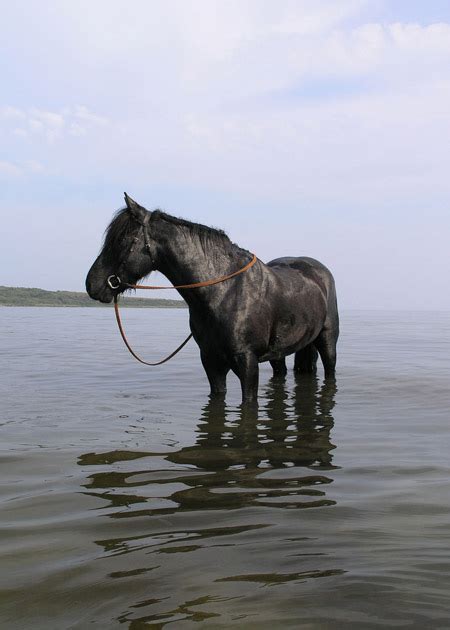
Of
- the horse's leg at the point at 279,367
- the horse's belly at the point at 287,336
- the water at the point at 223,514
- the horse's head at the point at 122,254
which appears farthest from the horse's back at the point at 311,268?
the horse's head at the point at 122,254

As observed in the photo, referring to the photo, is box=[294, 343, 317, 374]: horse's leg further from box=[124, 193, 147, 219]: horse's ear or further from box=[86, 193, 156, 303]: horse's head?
box=[124, 193, 147, 219]: horse's ear

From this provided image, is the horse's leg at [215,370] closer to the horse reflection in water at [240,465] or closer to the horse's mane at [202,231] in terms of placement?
the horse reflection in water at [240,465]

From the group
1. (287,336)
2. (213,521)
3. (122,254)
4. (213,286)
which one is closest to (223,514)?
(213,521)

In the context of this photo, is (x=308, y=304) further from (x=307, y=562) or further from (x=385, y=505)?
(x=307, y=562)

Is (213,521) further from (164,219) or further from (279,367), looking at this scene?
(279,367)

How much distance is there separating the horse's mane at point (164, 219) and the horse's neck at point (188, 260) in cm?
6

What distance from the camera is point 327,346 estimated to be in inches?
325

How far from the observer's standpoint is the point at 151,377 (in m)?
9.09

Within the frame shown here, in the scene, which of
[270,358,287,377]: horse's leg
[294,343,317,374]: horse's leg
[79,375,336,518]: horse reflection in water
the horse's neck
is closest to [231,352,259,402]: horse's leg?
[79,375,336,518]: horse reflection in water

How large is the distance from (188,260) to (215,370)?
4.16 feet

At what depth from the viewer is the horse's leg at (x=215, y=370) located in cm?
640

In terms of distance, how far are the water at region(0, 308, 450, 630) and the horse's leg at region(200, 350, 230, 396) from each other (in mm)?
241

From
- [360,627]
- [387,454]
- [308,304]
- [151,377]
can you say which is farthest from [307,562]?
[151,377]

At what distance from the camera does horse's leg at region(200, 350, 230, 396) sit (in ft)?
21.0
